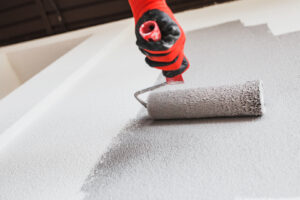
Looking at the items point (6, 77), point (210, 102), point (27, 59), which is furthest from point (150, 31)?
point (6, 77)

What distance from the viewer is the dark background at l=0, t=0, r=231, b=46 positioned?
2.73m

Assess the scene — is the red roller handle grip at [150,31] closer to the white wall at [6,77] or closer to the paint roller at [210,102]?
the paint roller at [210,102]

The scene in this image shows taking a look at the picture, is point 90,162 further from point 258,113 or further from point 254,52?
point 254,52

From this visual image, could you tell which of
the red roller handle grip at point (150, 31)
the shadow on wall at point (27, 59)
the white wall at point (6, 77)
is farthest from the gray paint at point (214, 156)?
the white wall at point (6, 77)

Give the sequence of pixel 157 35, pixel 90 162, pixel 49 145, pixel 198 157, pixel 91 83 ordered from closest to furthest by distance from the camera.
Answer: pixel 157 35, pixel 198 157, pixel 90 162, pixel 49 145, pixel 91 83

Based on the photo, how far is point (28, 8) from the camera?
2873 mm

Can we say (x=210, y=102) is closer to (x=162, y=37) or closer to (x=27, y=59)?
(x=162, y=37)

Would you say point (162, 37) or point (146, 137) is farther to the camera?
point (146, 137)

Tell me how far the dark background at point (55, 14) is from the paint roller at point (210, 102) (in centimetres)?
189

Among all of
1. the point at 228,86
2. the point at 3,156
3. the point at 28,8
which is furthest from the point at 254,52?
the point at 28,8

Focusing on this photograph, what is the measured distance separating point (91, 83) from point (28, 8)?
1.87 metres

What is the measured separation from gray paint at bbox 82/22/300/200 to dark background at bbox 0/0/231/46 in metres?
1.87

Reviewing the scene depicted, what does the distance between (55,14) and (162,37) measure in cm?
248

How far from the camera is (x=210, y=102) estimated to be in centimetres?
89
